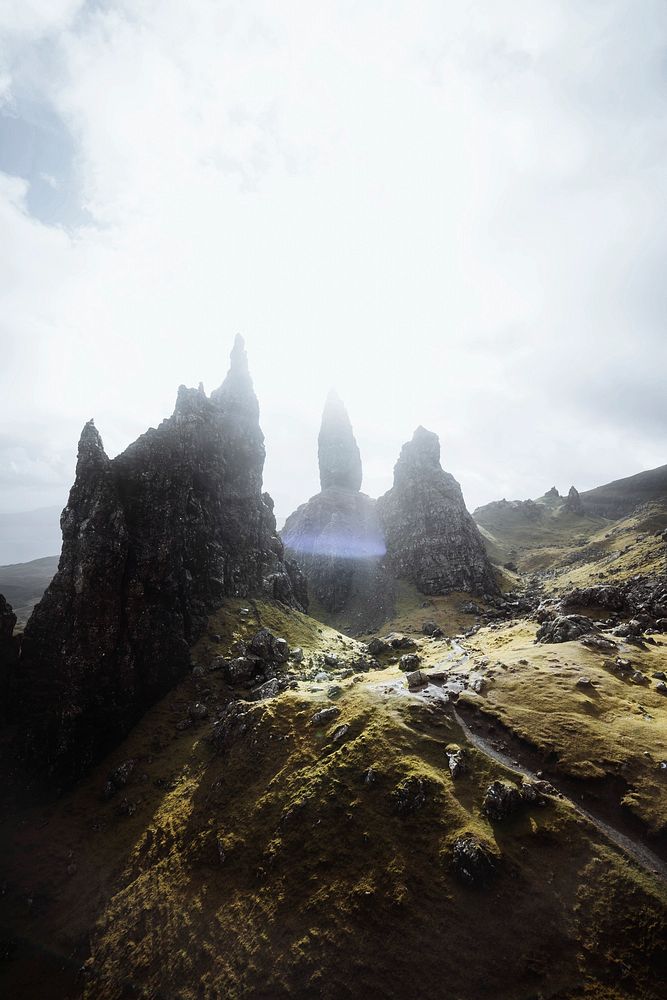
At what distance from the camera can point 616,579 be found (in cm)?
7369

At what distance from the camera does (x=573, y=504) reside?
176 meters

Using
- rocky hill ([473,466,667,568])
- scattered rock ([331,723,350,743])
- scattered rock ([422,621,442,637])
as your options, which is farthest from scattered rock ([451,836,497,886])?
rocky hill ([473,466,667,568])

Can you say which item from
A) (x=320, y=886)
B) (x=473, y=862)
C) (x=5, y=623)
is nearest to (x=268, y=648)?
(x=5, y=623)

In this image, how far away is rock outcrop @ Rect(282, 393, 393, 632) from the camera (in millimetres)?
103562

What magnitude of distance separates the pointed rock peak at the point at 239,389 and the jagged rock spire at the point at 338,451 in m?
61.5

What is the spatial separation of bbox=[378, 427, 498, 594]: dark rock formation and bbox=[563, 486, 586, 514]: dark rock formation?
89205 millimetres

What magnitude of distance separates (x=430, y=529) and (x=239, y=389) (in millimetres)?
63949

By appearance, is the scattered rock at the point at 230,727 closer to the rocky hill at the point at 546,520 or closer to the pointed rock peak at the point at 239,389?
the pointed rock peak at the point at 239,389

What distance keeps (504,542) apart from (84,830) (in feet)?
500

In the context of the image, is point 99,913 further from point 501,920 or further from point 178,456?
point 178,456

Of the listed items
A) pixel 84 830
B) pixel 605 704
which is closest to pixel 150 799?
pixel 84 830

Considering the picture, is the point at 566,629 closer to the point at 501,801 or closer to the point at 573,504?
the point at 501,801

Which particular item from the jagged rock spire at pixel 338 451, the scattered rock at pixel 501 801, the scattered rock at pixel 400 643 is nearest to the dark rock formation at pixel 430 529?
the jagged rock spire at pixel 338 451

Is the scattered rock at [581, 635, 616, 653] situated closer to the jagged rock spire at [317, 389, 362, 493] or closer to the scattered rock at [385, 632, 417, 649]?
the scattered rock at [385, 632, 417, 649]
